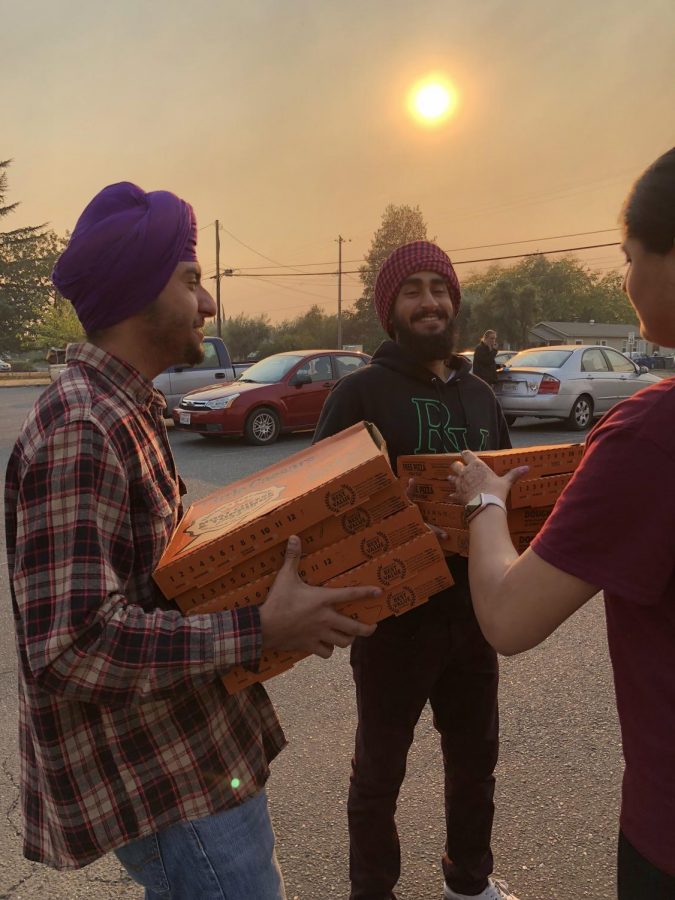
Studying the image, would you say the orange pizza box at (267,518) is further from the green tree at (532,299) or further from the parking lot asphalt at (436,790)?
the green tree at (532,299)

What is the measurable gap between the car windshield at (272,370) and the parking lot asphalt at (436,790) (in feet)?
27.2

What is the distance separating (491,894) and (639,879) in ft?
4.10

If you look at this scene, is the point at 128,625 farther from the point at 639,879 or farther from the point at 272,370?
the point at 272,370

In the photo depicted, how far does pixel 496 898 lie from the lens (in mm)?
2201

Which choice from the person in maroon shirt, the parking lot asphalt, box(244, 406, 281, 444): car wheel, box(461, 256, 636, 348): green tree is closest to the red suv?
box(244, 406, 281, 444): car wheel

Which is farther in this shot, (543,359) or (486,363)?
(543,359)

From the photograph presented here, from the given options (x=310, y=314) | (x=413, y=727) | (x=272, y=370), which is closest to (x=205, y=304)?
(x=413, y=727)

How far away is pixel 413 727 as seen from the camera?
7.25 ft

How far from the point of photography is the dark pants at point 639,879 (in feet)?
3.75

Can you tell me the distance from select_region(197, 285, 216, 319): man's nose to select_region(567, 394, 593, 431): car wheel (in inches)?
474

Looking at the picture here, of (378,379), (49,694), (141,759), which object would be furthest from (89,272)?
(378,379)

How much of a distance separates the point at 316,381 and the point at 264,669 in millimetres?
10769

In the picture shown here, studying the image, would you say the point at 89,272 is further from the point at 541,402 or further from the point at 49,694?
the point at 541,402

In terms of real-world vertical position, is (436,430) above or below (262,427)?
above
